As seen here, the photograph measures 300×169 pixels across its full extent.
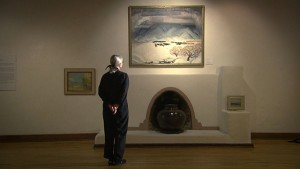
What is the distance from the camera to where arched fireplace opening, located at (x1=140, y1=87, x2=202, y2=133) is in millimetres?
5535

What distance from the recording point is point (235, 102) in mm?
5230

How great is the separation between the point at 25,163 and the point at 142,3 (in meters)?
3.67

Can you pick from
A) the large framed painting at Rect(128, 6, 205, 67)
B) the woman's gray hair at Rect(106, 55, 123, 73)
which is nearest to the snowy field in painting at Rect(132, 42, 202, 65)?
the large framed painting at Rect(128, 6, 205, 67)

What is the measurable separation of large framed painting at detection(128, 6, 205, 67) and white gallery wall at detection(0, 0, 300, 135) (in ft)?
0.43

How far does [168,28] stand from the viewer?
18.5 feet

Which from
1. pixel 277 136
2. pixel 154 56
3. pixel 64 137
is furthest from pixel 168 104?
pixel 277 136

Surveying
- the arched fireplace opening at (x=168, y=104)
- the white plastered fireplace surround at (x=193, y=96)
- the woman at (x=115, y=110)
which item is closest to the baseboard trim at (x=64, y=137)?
the white plastered fireplace surround at (x=193, y=96)

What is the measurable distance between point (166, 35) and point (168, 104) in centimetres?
142

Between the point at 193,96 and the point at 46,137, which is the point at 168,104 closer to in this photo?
the point at 193,96

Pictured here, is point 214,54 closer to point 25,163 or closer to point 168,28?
point 168,28

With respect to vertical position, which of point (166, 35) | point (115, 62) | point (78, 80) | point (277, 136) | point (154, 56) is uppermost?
point (166, 35)

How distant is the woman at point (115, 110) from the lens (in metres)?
3.75

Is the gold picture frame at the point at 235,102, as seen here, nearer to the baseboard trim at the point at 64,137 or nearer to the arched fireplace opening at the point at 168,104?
the arched fireplace opening at the point at 168,104

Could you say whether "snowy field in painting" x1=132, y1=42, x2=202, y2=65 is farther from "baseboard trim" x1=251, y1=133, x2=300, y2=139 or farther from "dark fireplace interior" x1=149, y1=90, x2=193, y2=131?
"baseboard trim" x1=251, y1=133, x2=300, y2=139
